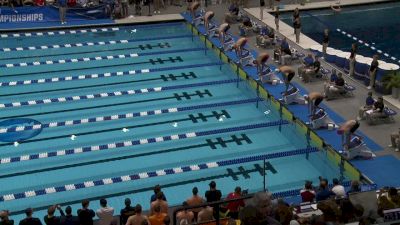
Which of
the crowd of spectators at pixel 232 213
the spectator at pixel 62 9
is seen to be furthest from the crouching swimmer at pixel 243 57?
the crowd of spectators at pixel 232 213

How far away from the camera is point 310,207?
8289 mm

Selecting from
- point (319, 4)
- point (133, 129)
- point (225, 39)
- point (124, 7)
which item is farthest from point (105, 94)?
point (319, 4)

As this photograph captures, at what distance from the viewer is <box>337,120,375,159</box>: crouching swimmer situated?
36.6 ft

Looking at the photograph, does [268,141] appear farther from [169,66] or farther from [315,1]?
[315,1]

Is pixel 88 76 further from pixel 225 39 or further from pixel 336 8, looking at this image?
pixel 336 8

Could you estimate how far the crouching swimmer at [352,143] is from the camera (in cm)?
1115

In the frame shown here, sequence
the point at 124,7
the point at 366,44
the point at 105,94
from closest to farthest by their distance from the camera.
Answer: the point at 105,94
the point at 366,44
the point at 124,7

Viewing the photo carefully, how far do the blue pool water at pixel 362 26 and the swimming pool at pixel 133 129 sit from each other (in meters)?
3.92

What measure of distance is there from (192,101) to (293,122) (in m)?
2.62

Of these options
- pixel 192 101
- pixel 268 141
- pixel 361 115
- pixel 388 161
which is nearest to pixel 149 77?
pixel 192 101

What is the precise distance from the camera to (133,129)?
1309cm

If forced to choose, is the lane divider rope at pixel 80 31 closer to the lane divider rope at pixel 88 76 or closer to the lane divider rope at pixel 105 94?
the lane divider rope at pixel 88 76

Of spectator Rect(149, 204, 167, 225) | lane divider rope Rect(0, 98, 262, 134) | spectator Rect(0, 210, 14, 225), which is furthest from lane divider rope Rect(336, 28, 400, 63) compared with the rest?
spectator Rect(0, 210, 14, 225)

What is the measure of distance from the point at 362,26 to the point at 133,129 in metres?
10.0
